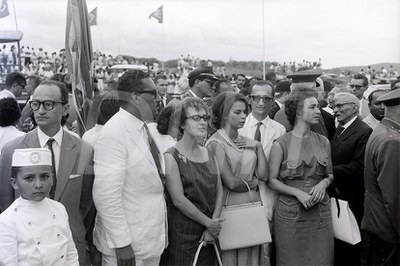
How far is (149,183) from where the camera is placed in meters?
2.54

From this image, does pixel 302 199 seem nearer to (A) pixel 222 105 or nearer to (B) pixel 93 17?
(A) pixel 222 105

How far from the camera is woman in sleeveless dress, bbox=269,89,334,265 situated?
310cm

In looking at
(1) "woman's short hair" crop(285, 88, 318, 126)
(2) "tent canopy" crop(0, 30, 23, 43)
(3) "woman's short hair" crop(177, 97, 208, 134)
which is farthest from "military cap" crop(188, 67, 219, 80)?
(2) "tent canopy" crop(0, 30, 23, 43)

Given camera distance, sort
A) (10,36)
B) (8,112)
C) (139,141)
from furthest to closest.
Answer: (10,36), (8,112), (139,141)

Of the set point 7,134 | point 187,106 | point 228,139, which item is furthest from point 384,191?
point 7,134

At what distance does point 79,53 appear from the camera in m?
2.98

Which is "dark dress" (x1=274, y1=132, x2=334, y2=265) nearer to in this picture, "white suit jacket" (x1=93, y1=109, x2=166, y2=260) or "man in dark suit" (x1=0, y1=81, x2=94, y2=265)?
"white suit jacket" (x1=93, y1=109, x2=166, y2=260)

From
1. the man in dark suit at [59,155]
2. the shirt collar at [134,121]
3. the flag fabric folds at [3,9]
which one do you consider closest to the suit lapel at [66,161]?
the man in dark suit at [59,155]

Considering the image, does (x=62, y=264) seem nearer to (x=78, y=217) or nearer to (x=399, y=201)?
(x=78, y=217)

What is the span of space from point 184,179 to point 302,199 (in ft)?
2.84

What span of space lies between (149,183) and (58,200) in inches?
19.9

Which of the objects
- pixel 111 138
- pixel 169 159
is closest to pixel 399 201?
pixel 169 159

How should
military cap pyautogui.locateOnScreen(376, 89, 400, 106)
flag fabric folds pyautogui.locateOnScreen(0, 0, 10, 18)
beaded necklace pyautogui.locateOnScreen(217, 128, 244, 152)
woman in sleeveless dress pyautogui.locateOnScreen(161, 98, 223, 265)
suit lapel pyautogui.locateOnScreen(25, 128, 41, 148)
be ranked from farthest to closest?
1. flag fabric folds pyautogui.locateOnScreen(0, 0, 10, 18)
2. beaded necklace pyautogui.locateOnScreen(217, 128, 244, 152)
3. military cap pyautogui.locateOnScreen(376, 89, 400, 106)
4. woman in sleeveless dress pyautogui.locateOnScreen(161, 98, 223, 265)
5. suit lapel pyautogui.locateOnScreen(25, 128, 41, 148)

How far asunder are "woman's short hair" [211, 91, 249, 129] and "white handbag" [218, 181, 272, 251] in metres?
0.61
